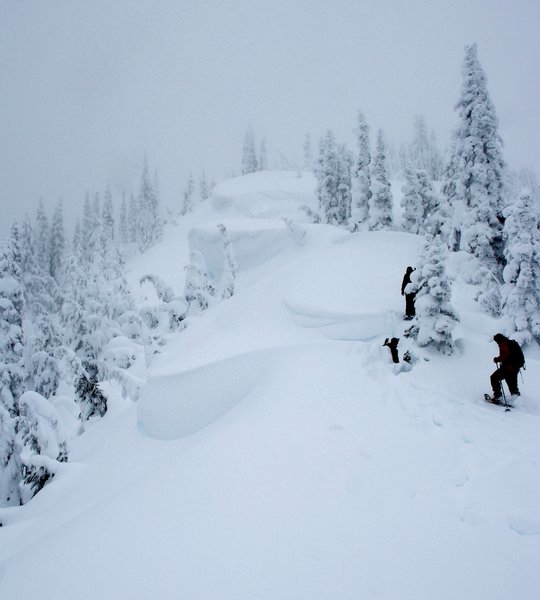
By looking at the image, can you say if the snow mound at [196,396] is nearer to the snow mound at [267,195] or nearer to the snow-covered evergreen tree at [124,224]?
the snow mound at [267,195]

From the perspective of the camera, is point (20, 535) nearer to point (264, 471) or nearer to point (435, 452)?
point (264, 471)

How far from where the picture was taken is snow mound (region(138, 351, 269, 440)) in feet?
26.0

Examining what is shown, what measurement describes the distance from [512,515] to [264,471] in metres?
2.77

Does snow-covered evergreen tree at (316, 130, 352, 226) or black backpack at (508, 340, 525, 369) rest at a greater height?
snow-covered evergreen tree at (316, 130, 352, 226)

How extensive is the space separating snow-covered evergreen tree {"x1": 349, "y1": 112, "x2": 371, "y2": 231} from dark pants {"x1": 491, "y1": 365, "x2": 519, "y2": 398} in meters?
31.2

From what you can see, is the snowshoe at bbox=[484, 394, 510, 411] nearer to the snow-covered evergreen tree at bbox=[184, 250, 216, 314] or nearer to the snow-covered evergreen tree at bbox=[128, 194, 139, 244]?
the snow-covered evergreen tree at bbox=[184, 250, 216, 314]

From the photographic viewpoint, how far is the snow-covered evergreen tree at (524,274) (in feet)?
39.1

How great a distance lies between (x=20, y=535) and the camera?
5.82 meters

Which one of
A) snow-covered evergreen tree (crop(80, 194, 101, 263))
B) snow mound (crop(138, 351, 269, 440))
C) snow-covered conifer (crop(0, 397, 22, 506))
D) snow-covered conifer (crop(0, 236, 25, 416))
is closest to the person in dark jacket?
snow mound (crop(138, 351, 269, 440))

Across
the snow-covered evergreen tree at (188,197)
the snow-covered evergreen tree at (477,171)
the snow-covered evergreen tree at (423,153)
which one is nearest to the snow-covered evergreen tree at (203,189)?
the snow-covered evergreen tree at (188,197)

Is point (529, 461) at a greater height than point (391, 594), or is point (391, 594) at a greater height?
point (391, 594)

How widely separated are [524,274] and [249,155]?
87.8 m

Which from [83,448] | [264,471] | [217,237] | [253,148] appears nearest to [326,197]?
[217,237]

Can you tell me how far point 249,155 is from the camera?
300 feet
